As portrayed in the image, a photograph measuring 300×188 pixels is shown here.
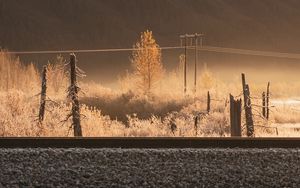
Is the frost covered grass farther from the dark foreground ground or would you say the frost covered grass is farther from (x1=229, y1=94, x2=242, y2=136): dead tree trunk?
the dark foreground ground

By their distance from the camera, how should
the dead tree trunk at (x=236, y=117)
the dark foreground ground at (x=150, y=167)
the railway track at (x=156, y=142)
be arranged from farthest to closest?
the dead tree trunk at (x=236, y=117) < the railway track at (x=156, y=142) < the dark foreground ground at (x=150, y=167)

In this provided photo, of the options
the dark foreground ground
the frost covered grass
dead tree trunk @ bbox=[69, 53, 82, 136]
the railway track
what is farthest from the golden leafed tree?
the dark foreground ground

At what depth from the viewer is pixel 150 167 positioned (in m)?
7.38

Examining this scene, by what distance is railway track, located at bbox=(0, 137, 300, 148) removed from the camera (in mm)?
8703

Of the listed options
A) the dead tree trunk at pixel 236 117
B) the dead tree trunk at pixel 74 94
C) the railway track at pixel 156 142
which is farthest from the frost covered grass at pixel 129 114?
the railway track at pixel 156 142

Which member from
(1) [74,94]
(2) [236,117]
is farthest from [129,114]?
(2) [236,117]

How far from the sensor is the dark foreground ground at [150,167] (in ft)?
22.7

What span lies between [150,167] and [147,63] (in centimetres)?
7402

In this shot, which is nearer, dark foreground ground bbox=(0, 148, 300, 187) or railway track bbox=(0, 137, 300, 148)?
dark foreground ground bbox=(0, 148, 300, 187)

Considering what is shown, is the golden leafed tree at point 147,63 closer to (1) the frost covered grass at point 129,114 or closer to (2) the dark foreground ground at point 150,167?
(1) the frost covered grass at point 129,114

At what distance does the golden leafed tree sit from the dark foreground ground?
6866 cm

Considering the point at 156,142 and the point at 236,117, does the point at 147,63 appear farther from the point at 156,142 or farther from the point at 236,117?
the point at 156,142

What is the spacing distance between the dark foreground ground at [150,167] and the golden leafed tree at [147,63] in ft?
225

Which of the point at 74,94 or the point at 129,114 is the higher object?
the point at 129,114
